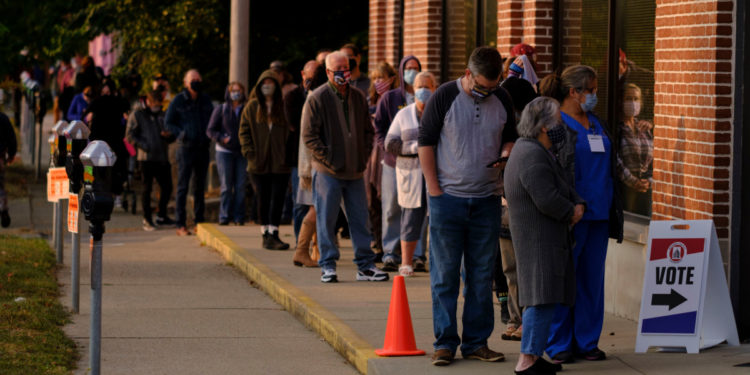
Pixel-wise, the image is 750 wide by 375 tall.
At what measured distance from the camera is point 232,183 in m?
17.3

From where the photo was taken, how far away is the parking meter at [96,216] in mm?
7656

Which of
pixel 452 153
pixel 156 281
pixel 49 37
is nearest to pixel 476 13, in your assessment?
pixel 156 281

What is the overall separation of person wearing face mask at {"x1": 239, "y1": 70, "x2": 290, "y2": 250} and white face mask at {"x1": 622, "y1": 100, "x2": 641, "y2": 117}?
4.84m

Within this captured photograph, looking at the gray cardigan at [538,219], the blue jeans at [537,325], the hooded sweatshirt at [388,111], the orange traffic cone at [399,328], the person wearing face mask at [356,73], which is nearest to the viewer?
the gray cardigan at [538,219]

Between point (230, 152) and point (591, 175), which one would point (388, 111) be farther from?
point (230, 152)

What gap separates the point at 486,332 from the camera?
8203mm

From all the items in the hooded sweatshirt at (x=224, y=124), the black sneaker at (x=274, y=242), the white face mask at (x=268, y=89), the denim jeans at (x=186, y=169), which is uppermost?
the white face mask at (x=268, y=89)

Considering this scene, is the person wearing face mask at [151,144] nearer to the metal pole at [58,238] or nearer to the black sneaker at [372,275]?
the metal pole at [58,238]

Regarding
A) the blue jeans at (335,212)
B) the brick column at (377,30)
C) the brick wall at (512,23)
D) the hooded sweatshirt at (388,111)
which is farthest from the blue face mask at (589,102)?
the brick column at (377,30)

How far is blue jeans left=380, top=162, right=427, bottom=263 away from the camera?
1271 centimetres

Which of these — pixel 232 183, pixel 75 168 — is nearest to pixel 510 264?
pixel 75 168

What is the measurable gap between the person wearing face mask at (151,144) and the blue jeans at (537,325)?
10.4m

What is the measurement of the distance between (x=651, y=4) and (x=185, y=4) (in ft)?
42.6

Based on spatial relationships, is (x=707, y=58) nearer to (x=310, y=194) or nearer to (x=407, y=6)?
(x=310, y=194)
